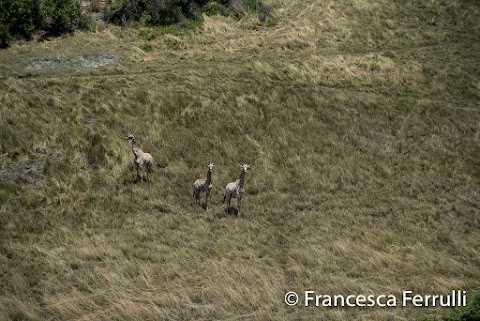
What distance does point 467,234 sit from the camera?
2022 cm

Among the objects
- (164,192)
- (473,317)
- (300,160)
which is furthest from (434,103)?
(473,317)

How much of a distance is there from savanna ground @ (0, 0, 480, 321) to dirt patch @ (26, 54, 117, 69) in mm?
395

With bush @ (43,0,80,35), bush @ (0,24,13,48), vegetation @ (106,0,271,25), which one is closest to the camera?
bush @ (0,24,13,48)

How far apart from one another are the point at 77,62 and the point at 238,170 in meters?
15.0

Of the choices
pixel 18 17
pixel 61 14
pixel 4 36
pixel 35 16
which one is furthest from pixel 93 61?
pixel 18 17

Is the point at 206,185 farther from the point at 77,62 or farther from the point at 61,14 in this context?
the point at 61,14

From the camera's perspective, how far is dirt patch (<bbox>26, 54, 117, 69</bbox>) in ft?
103

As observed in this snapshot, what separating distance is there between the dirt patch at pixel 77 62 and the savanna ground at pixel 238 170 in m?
0.39

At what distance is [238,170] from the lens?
2419 cm

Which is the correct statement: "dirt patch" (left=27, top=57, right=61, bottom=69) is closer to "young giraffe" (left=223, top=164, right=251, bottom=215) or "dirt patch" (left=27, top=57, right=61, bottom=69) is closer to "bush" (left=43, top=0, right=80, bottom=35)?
"bush" (left=43, top=0, right=80, bottom=35)

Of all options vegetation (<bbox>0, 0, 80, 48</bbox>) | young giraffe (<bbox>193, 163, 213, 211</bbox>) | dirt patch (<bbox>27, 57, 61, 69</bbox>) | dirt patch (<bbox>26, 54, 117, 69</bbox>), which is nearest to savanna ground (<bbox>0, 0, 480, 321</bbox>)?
dirt patch (<bbox>26, 54, 117, 69</bbox>)

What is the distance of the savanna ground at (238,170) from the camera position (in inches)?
640

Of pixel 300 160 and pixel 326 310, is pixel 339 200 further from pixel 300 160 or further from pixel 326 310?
pixel 326 310

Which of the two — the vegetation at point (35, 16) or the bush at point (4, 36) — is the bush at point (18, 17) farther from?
the bush at point (4, 36)
